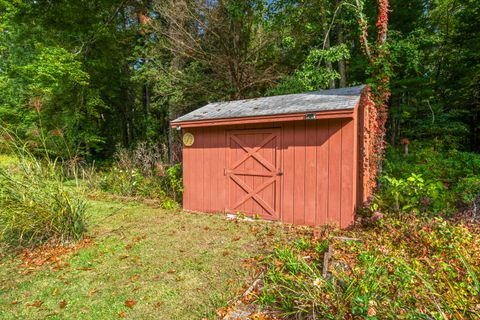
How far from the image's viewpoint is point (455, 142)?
41.1 feet

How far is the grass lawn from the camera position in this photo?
2.87 metres

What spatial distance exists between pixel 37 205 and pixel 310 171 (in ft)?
15.2

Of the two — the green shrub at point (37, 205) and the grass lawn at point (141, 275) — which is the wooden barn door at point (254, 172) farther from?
the green shrub at point (37, 205)

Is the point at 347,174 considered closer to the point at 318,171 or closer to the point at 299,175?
the point at 318,171

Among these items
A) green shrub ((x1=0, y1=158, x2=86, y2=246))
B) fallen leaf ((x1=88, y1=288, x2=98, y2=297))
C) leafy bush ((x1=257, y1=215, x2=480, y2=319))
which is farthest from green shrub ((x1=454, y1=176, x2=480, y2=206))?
green shrub ((x1=0, y1=158, x2=86, y2=246))

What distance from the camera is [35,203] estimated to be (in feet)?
13.4

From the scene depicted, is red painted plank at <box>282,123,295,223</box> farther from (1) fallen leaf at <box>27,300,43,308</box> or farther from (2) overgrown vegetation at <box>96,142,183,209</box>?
(1) fallen leaf at <box>27,300,43,308</box>

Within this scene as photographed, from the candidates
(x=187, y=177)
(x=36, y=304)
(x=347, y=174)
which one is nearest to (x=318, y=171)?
(x=347, y=174)

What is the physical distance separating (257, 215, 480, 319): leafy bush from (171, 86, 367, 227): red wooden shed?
3.09ft

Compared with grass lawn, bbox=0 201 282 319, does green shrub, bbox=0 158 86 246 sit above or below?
above

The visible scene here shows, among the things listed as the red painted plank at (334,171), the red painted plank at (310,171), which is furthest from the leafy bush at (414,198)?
the red painted plank at (310,171)

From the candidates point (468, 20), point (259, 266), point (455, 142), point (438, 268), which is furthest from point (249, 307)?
point (468, 20)

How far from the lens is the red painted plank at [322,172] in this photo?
16.5ft

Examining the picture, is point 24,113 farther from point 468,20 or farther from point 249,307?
point 468,20
